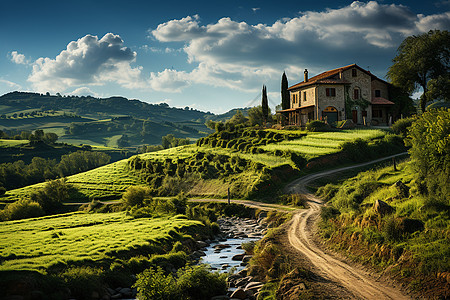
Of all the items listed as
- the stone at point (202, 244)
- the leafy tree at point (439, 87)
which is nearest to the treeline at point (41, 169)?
the stone at point (202, 244)

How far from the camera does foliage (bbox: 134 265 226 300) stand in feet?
57.0

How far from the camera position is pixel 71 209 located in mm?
64250

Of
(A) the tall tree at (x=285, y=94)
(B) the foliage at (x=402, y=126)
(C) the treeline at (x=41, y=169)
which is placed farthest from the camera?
(C) the treeline at (x=41, y=169)

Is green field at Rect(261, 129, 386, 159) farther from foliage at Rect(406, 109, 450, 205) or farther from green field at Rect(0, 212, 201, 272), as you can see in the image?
foliage at Rect(406, 109, 450, 205)

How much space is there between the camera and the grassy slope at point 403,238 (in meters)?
15.8

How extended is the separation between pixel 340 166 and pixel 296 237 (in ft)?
98.6

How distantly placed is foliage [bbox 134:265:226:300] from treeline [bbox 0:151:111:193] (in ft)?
352

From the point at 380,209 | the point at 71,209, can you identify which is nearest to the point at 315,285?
the point at 380,209

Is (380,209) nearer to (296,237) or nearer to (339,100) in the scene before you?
(296,237)

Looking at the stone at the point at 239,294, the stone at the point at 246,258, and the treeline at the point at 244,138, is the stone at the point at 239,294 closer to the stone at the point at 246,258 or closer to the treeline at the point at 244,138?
the stone at the point at 246,258

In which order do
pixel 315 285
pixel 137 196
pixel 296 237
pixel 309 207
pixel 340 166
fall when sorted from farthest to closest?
1. pixel 340 166
2. pixel 137 196
3. pixel 309 207
4. pixel 296 237
5. pixel 315 285

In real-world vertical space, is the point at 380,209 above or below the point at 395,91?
below

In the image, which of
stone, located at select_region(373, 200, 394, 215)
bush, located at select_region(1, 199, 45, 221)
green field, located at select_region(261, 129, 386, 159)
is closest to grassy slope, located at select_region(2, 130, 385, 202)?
green field, located at select_region(261, 129, 386, 159)

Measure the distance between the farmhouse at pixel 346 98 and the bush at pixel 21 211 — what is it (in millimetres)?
57489
